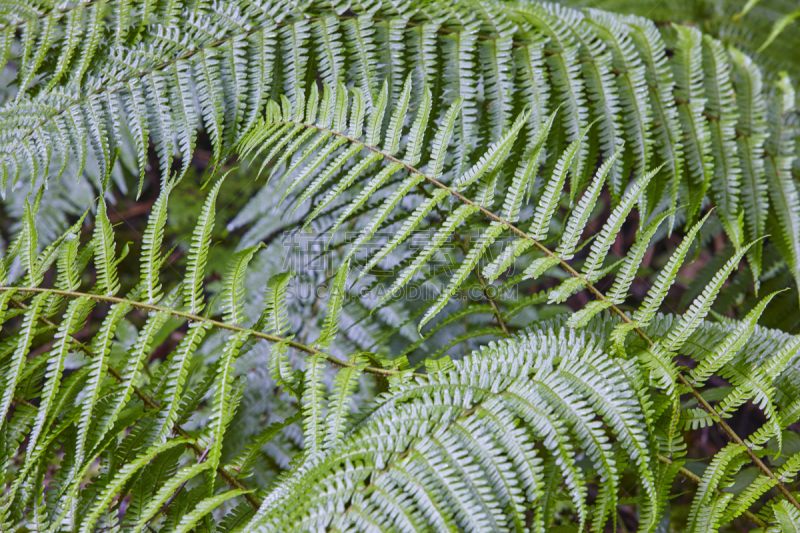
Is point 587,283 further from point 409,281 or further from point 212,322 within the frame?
point 212,322

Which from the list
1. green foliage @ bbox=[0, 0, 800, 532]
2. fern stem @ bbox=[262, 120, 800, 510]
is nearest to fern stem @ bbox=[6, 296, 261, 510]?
green foliage @ bbox=[0, 0, 800, 532]

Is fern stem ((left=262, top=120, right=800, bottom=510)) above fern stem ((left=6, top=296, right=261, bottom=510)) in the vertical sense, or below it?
above

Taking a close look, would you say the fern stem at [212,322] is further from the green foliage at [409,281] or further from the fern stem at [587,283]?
the fern stem at [587,283]

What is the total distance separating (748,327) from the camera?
0.81m

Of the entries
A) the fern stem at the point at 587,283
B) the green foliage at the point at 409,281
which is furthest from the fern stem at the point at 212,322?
the fern stem at the point at 587,283

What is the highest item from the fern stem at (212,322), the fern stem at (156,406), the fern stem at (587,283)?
the fern stem at (587,283)

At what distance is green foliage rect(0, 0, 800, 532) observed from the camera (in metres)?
0.77

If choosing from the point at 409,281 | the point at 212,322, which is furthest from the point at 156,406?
the point at 409,281

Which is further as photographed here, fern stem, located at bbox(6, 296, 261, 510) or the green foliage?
fern stem, located at bbox(6, 296, 261, 510)

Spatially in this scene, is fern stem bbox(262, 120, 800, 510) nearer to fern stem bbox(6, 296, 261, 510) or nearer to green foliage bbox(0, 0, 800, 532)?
green foliage bbox(0, 0, 800, 532)

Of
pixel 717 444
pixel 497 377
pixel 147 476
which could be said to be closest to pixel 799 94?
pixel 717 444

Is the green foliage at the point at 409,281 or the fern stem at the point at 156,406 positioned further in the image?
the fern stem at the point at 156,406

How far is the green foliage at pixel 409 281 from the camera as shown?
77 cm

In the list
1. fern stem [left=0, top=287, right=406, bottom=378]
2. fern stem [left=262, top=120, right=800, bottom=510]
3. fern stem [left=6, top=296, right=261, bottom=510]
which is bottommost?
fern stem [left=6, top=296, right=261, bottom=510]
